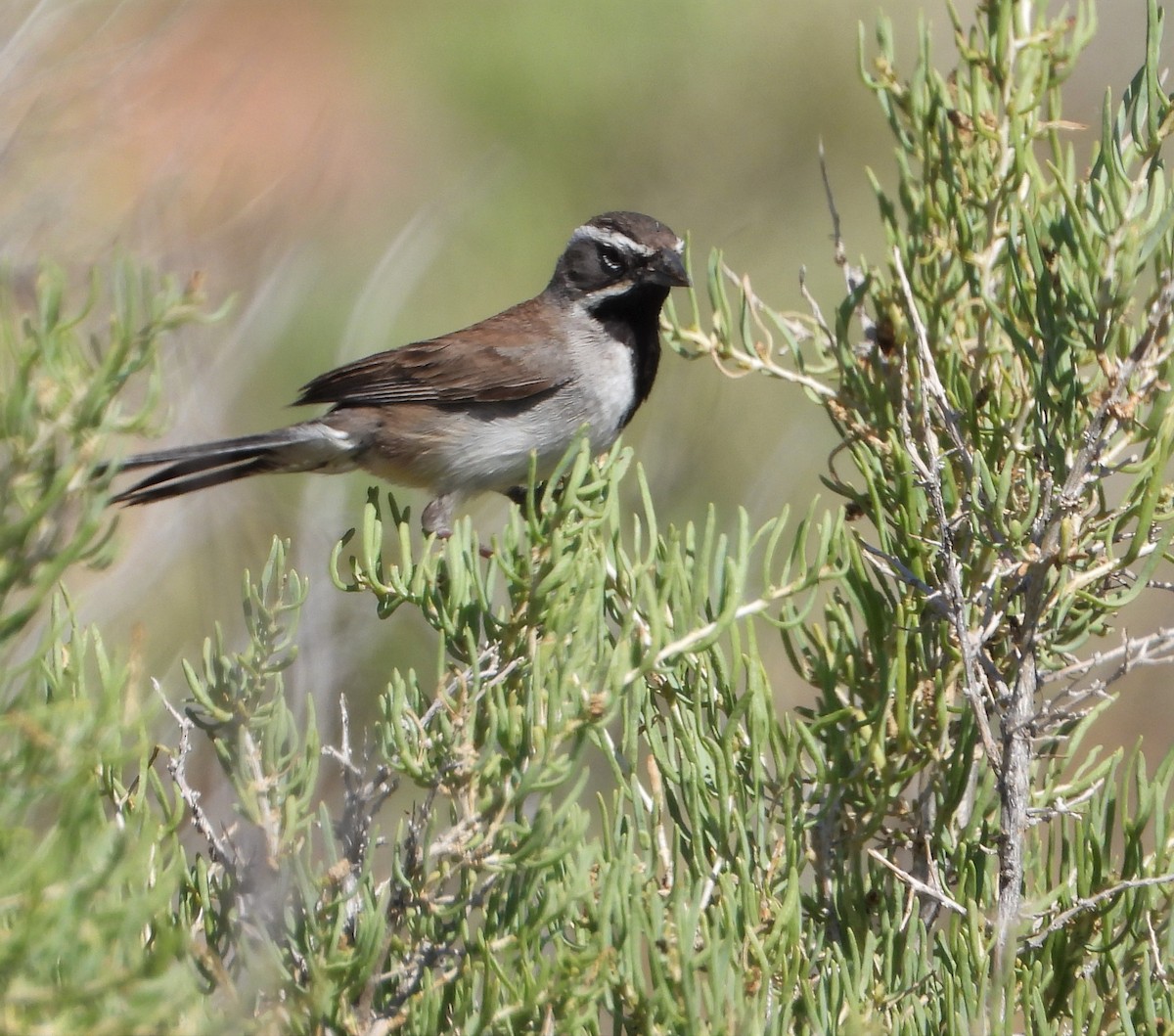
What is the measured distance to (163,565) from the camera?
313 centimetres

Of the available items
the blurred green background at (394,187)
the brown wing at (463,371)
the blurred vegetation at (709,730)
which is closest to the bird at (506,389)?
the brown wing at (463,371)

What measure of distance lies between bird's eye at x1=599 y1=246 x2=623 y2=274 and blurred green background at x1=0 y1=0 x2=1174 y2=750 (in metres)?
0.40

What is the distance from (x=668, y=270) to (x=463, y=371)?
76 cm

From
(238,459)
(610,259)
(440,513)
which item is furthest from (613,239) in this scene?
(238,459)

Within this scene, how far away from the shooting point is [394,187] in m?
7.66

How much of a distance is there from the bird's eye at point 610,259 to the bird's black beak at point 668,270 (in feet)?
0.69

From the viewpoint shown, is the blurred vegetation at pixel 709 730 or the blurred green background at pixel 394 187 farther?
the blurred green background at pixel 394 187

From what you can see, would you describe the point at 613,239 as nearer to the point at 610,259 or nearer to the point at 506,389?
the point at 610,259

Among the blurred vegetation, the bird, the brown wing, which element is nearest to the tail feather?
the bird

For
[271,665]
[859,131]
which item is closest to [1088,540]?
[271,665]

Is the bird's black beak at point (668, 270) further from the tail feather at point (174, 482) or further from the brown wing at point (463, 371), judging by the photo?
the tail feather at point (174, 482)

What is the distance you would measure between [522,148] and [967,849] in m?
5.44

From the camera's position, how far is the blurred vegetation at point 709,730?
1205 mm

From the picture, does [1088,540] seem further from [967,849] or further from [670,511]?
[670,511]
